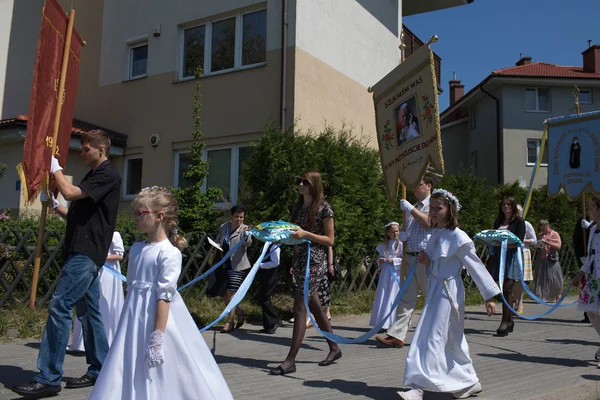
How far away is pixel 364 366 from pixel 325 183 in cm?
491

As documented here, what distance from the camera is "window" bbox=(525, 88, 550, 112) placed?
29.3m

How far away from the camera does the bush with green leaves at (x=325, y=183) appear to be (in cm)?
995

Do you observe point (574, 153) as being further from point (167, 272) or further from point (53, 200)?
point (167, 272)

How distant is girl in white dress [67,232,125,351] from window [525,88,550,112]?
2737cm

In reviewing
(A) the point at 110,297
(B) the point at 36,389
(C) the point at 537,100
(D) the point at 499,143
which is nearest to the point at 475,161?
(D) the point at 499,143

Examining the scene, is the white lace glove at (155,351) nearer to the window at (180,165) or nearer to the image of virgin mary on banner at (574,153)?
the image of virgin mary on banner at (574,153)

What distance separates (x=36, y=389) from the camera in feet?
14.1

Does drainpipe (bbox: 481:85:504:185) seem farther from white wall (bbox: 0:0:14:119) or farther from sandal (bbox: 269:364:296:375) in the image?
sandal (bbox: 269:364:296:375)

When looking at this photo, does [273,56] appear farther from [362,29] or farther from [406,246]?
[406,246]

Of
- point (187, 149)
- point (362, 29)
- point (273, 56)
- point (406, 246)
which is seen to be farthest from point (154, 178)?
point (406, 246)

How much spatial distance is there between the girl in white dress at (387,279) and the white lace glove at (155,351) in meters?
5.42

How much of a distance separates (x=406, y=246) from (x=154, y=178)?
945 centimetres

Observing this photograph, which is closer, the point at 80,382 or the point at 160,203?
the point at 160,203

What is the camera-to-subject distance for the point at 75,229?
15.3ft
